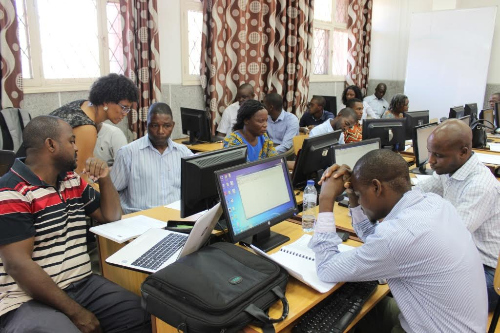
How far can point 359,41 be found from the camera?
693 cm

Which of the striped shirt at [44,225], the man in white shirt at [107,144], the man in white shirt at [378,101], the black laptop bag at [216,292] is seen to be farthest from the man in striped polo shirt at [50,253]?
the man in white shirt at [378,101]

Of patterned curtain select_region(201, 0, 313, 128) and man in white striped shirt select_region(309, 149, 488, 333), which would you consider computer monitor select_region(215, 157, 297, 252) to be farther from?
patterned curtain select_region(201, 0, 313, 128)

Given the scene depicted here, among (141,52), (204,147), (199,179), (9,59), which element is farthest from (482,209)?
(9,59)

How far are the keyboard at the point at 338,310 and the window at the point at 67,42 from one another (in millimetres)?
3192

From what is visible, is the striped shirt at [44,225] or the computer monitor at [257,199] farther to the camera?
the computer monitor at [257,199]

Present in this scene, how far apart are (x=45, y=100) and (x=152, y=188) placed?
178 cm

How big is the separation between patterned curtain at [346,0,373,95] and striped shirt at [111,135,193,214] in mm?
5237

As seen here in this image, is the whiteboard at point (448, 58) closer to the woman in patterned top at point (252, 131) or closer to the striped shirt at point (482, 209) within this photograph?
the woman in patterned top at point (252, 131)

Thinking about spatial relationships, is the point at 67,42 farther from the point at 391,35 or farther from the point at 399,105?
the point at 391,35

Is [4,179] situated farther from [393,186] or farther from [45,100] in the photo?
[45,100]

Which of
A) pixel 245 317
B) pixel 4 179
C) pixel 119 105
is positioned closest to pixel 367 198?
pixel 245 317

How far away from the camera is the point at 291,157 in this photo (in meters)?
3.95

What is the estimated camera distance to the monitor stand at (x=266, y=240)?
1.82 meters

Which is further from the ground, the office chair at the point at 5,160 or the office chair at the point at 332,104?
the office chair at the point at 332,104
